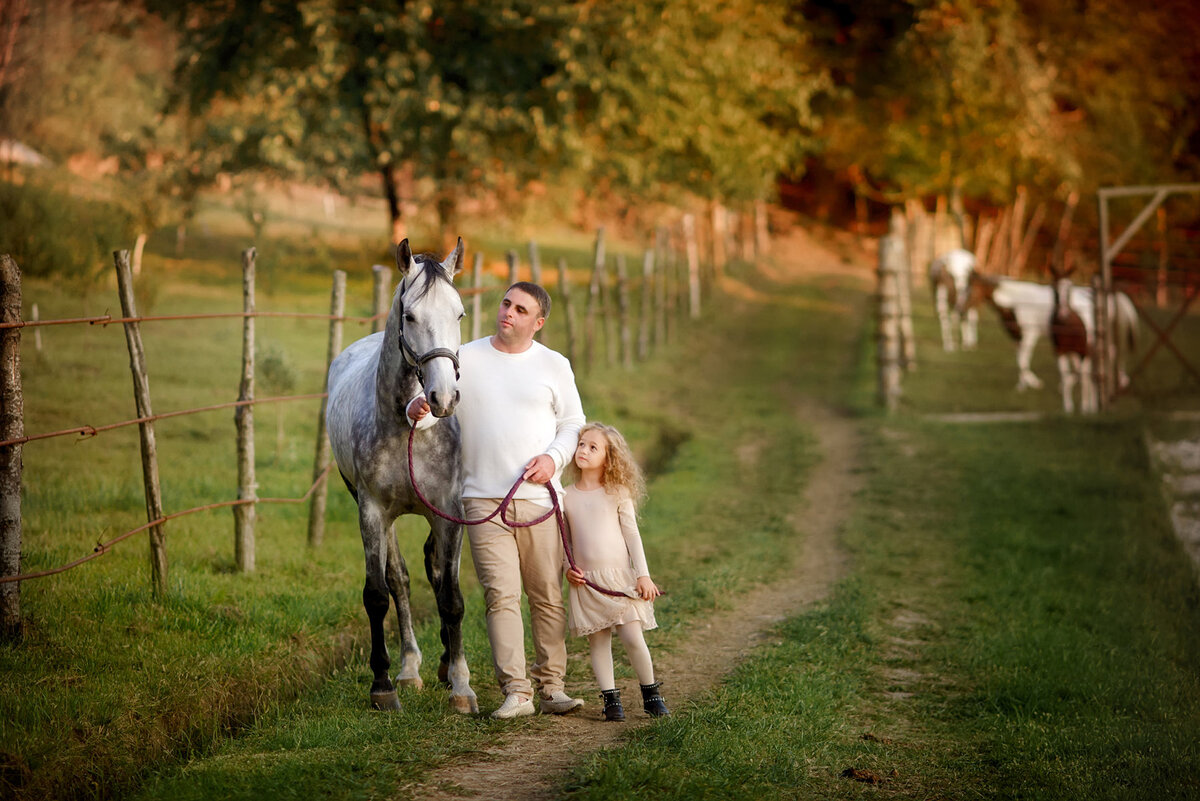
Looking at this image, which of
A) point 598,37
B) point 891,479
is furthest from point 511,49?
point 891,479

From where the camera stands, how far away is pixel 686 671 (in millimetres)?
6043

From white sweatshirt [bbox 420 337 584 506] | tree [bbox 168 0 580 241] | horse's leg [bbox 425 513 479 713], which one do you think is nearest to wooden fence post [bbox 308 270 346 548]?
horse's leg [bbox 425 513 479 713]

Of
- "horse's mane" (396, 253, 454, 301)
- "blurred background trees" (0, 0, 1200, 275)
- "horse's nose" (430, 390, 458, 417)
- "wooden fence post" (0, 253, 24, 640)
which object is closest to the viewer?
"horse's nose" (430, 390, 458, 417)

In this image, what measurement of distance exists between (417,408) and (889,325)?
37.2 feet

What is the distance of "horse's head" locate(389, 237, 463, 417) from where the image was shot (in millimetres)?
4578

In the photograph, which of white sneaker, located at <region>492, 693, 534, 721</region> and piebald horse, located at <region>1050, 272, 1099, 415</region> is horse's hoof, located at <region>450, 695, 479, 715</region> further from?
piebald horse, located at <region>1050, 272, 1099, 415</region>

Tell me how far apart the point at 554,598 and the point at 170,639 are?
221 cm

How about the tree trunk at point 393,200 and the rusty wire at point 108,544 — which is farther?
the tree trunk at point 393,200

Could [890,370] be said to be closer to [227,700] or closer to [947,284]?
[947,284]

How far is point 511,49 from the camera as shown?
1783 cm

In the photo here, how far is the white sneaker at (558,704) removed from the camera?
5.10 meters

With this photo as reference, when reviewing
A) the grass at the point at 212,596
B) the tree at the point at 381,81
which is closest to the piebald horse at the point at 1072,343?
the grass at the point at 212,596

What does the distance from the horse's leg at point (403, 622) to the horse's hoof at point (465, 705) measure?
44 centimetres

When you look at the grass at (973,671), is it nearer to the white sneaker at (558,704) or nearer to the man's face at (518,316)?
the white sneaker at (558,704)
